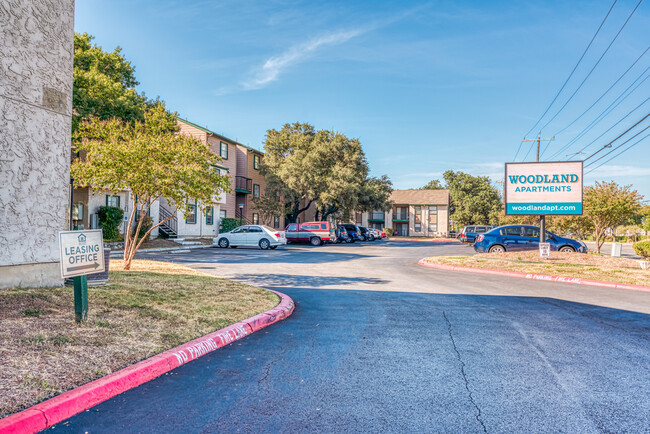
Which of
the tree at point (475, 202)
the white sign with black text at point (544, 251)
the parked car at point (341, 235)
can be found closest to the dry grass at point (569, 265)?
the white sign with black text at point (544, 251)

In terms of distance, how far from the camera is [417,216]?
7844 cm

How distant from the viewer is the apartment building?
77.6 metres

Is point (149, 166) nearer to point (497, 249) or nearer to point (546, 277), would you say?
point (546, 277)

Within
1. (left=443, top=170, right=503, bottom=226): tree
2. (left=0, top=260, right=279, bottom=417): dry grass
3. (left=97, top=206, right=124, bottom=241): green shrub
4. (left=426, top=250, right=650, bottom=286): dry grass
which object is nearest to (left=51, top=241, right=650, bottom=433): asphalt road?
(left=0, top=260, right=279, bottom=417): dry grass

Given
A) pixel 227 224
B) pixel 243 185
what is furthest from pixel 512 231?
pixel 243 185

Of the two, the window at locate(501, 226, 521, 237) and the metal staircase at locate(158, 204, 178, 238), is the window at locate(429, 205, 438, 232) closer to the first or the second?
the metal staircase at locate(158, 204, 178, 238)

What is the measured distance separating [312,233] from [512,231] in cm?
1502

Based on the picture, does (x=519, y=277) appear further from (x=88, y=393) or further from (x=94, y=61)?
(x=94, y=61)

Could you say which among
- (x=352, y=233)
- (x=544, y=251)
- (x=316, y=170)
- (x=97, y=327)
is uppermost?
(x=316, y=170)

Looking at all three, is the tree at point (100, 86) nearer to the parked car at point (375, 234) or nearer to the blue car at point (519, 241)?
the blue car at point (519, 241)

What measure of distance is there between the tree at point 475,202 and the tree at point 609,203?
46.1 meters

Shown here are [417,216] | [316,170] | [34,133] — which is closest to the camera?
[34,133]

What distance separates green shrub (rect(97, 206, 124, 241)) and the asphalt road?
63.8 ft

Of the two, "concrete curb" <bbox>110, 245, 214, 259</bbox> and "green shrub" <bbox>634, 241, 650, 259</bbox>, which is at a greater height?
"green shrub" <bbox>634, 241, 650, 259</bbox>
